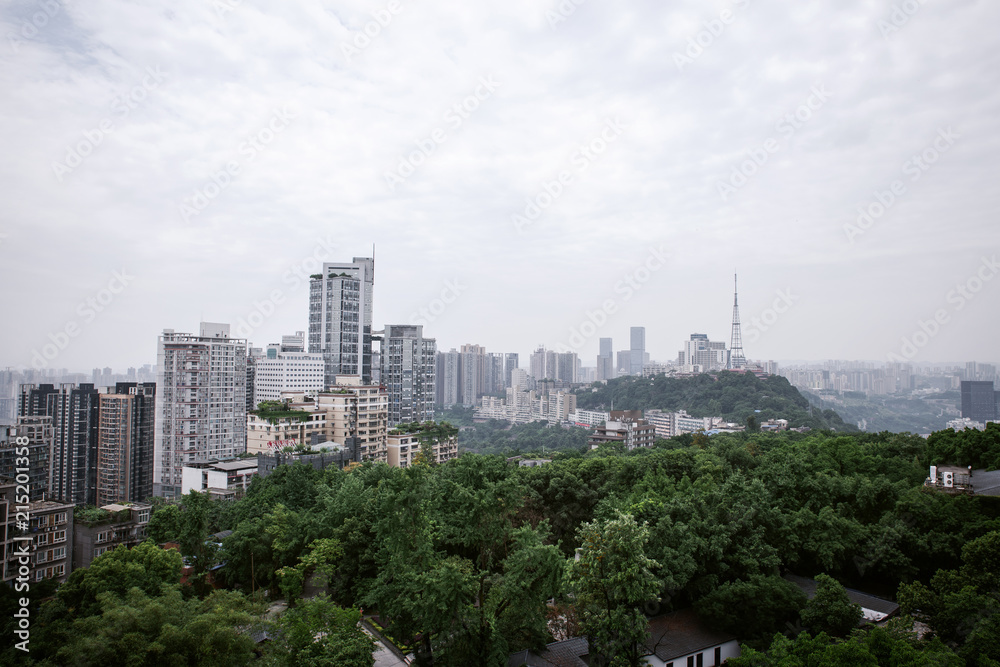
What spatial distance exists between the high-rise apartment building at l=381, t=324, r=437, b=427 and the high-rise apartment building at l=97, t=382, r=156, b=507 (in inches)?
477

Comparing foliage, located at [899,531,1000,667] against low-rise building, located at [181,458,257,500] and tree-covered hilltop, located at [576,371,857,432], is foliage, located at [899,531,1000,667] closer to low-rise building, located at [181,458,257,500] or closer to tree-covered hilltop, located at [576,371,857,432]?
low-rise building, located at [181,458,257,500]

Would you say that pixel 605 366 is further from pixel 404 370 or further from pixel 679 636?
pixel 679 636

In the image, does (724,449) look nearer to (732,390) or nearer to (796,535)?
(796,535)

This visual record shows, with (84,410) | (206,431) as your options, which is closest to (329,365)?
(206,431)

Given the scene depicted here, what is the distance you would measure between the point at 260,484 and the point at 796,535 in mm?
11359

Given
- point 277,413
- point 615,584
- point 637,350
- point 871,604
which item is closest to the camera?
point 615,584

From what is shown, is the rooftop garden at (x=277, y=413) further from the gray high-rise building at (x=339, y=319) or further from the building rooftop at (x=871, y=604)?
the building rooftop at (x=871, y=604)

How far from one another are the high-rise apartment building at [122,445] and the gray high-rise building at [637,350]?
65.5 metres

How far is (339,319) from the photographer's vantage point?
105 ft

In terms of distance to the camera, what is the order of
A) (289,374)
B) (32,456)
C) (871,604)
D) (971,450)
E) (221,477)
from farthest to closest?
(289,374) → (221,477) → (32,456) → (971,450) → (871,604)

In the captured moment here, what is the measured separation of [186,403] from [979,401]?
132 feet

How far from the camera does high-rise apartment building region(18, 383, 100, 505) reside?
72.8 feet

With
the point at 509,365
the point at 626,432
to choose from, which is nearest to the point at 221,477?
the point at 626,432

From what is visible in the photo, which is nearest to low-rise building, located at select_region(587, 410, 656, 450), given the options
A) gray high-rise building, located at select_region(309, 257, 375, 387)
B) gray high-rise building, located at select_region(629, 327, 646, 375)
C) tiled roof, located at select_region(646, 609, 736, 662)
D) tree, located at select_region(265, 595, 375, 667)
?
gray high-rise building, located at select_region(309, 257, 375, 387)
